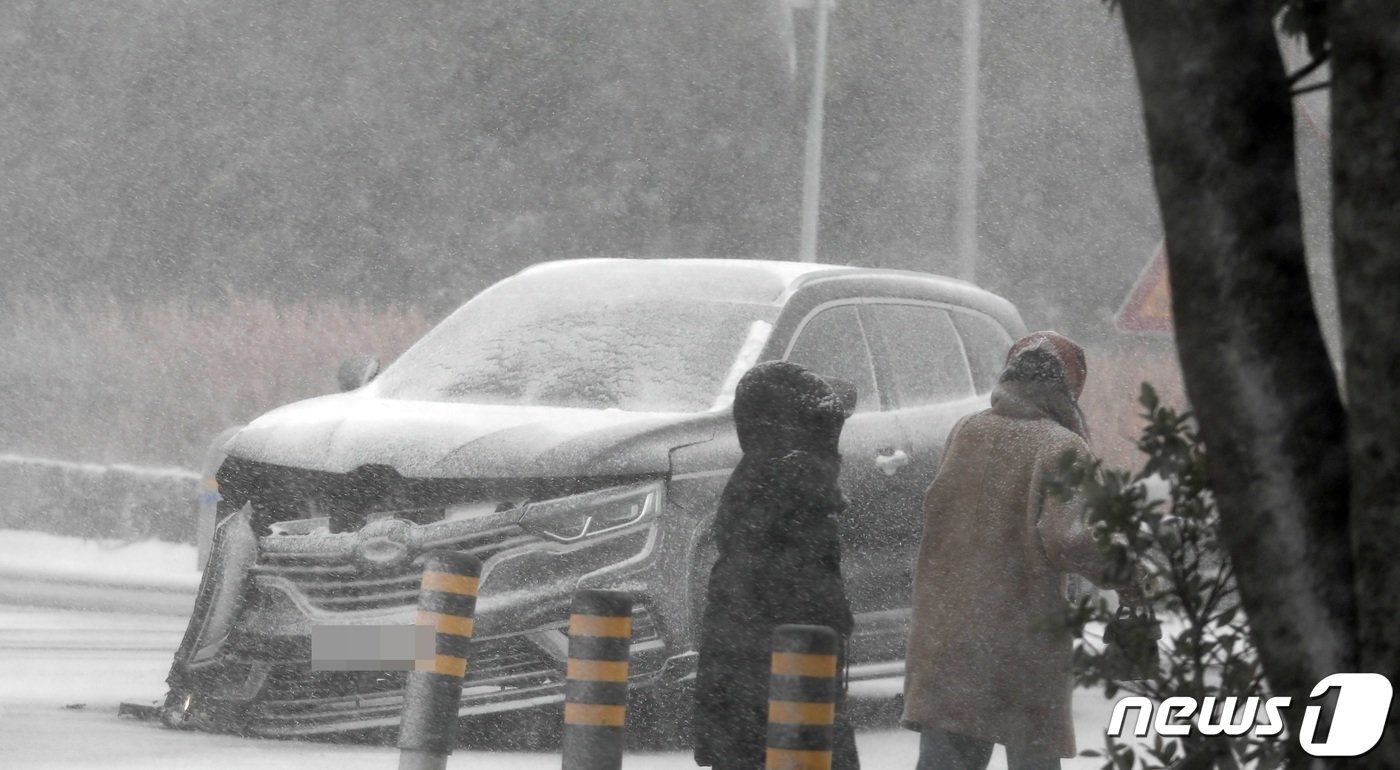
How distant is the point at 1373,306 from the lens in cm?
314

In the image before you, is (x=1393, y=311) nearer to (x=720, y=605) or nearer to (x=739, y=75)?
(x=720, y=605)

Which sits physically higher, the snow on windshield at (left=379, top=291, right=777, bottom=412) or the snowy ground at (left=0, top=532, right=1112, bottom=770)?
the snow on windshield at (left=379, top=291, right=777, bottom=412)

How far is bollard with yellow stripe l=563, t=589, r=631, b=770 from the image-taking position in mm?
6230

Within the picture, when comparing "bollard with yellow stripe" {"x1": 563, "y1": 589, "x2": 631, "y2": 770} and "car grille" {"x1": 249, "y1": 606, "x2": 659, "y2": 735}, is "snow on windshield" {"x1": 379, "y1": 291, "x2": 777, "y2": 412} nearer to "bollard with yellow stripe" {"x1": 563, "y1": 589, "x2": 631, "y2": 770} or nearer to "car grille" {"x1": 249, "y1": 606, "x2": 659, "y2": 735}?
"car grille" {"x1": 249, "y1": 606, "x2": 659, "y2": 735}

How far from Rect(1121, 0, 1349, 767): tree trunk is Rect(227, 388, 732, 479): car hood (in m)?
4.90

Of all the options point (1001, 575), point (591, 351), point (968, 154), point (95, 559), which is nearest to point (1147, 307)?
point (591, 351)

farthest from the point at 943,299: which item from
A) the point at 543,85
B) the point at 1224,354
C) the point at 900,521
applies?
the point at 543,85

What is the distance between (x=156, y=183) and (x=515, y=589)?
39697 mm

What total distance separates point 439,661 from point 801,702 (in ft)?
6.76

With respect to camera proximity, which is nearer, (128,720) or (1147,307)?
(128,720)

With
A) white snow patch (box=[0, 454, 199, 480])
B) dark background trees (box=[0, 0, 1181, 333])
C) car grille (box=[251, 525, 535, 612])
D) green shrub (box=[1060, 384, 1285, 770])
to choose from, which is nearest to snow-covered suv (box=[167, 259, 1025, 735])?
car grille (box=[251, 525, 535, 612])

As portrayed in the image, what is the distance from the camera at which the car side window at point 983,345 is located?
10203 mm

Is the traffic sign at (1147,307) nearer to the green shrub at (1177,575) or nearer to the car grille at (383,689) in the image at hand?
the car grille at (383,689)

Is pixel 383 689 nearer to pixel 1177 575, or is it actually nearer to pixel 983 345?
pixel 983 345
